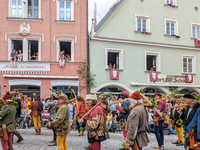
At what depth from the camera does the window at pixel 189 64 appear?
23062 millimetres

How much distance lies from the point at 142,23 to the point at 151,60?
125 inches

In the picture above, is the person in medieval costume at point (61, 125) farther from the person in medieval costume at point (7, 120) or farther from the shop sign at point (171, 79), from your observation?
the shop sign at point (171, 79)

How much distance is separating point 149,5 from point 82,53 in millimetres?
7347

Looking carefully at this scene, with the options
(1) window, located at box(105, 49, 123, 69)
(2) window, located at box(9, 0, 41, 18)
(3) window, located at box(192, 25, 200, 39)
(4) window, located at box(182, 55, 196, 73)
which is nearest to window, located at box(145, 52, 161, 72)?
(1) window, located at box(105, 49, 123, 69)

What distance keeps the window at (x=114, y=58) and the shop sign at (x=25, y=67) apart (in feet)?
15.5

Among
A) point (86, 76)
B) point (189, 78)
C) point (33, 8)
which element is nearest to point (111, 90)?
point (86, 76)

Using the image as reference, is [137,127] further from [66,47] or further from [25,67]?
[66,47]

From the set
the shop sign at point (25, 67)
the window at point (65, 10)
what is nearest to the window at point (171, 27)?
the window at point (65, 10)

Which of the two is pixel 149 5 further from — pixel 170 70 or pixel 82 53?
pixel 82 53

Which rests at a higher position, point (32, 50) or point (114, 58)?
point (32, 50)

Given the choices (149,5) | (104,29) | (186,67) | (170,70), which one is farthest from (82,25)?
(186,67)

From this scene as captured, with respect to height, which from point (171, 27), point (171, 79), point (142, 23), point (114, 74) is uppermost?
point (142, 23)

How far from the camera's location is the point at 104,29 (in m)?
20.2

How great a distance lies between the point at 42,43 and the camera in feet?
62.3
